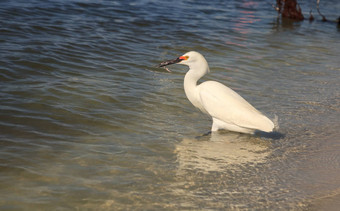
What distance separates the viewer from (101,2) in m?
13.3

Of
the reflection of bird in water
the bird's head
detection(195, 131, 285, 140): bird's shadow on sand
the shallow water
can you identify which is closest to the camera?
the shallow water

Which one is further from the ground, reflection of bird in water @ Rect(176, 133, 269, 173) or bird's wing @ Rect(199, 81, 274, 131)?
bird's wing @ Rect(199, 81, 274, 131)

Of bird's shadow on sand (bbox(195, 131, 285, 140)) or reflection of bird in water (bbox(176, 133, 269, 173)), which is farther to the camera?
bird's shadow on sand (bbox(195, 131, 285, 140))

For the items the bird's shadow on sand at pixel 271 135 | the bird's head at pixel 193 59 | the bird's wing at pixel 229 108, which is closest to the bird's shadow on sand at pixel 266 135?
the bird's shadow on sand at pixel 271 135

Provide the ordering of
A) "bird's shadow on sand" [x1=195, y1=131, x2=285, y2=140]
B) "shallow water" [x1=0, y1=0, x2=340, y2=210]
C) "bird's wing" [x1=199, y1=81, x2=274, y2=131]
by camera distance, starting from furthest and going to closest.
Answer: "bird's shadow on sand" [x1=195, y1=131, x2=285, y2=140], "bird's wing" [x1=199, y1=81, x2=274, y2=131], "shallow water" [x1=0, y1=0, x2=340, y2=210]

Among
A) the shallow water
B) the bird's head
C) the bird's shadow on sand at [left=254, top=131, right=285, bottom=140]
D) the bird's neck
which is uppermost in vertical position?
the bird's head

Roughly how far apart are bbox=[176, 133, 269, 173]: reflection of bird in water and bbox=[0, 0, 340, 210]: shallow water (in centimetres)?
2

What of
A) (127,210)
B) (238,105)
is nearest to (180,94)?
(238,105)

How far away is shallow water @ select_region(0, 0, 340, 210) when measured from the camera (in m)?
3.97

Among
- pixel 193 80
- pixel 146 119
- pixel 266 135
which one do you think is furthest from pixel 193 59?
pixel 266 135

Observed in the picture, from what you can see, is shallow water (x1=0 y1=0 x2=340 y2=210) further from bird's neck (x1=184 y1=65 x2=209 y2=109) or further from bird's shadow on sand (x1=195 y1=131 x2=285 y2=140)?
bird's neck (x1=184 y1=65 x2=209 y2=109)

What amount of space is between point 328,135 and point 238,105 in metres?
1.09

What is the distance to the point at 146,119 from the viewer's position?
19.2 ft

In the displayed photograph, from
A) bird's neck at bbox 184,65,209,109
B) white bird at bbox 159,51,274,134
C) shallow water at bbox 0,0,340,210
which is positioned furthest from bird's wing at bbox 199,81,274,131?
shallow water at bbox 0,0,340,210
